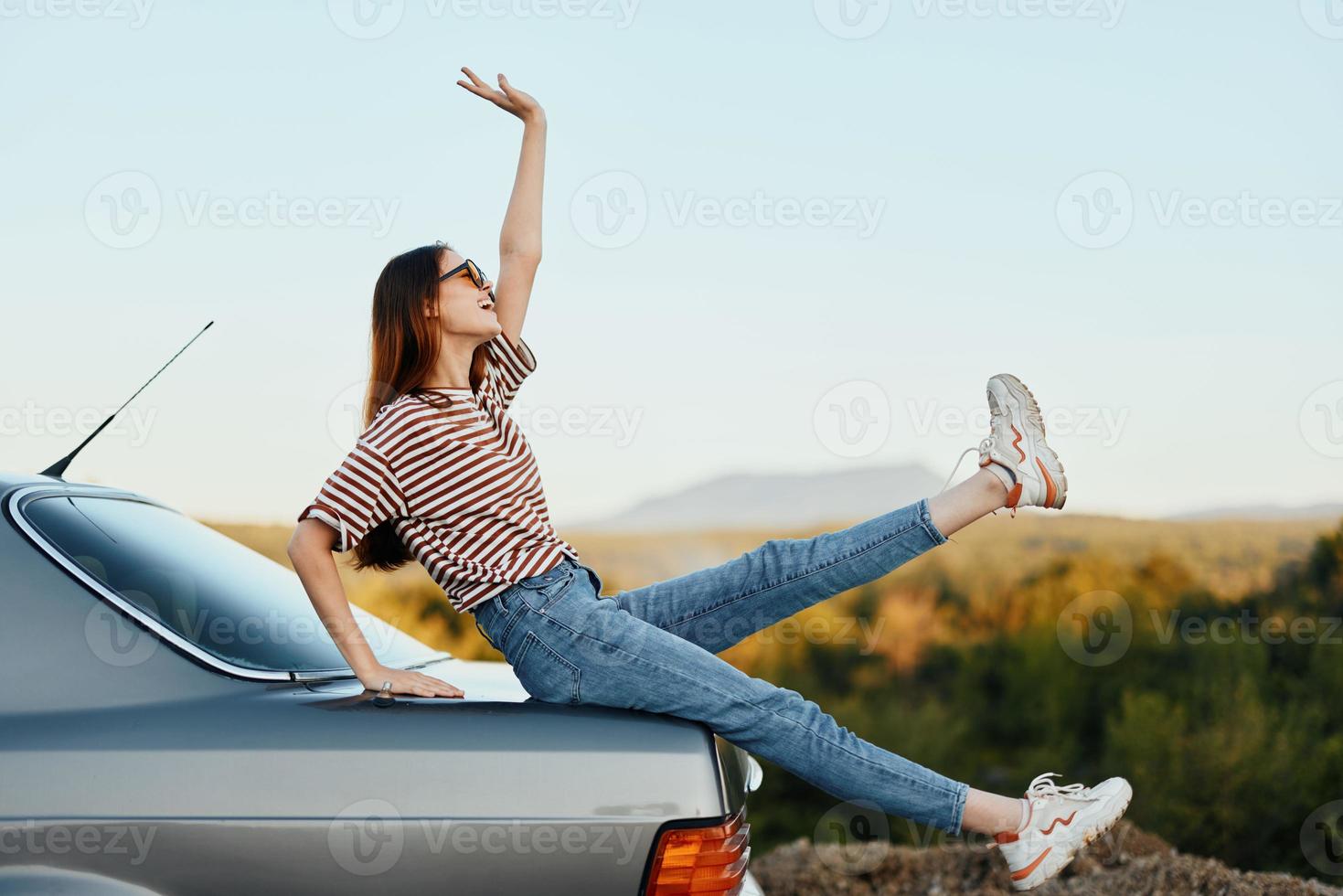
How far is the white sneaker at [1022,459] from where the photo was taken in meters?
2.66

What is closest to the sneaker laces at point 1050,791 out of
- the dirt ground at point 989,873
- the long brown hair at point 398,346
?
the long brown hair at point 398,346

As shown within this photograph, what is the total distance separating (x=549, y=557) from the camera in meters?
2.49

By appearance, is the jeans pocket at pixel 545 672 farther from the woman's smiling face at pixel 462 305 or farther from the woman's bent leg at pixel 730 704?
the woman's smiling face at pixel 462 305

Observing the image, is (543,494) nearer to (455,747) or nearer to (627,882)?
(455,747)

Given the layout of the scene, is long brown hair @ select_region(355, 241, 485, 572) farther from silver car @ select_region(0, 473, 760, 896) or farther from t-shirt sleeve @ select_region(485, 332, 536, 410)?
silver car @ select_region(0, 473, 760, 896)

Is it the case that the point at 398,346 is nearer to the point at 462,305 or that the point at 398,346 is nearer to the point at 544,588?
the point at 462,305

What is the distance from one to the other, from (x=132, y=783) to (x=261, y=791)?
23 cm

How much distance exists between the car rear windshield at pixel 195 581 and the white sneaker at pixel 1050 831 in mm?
1510

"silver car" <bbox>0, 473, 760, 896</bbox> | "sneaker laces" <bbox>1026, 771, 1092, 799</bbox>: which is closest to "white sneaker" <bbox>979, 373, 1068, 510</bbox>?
"sneaker laces" <bbox>1026, 771, 1092, 799</bbox>

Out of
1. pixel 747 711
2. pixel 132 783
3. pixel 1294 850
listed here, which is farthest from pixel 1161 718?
pixel 132 783

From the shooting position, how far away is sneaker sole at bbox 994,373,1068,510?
2.68m

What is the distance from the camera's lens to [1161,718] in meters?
6.12

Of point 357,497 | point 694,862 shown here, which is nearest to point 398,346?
point 357,497

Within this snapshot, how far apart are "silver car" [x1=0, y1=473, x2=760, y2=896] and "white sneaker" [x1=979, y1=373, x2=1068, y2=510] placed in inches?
41.6
